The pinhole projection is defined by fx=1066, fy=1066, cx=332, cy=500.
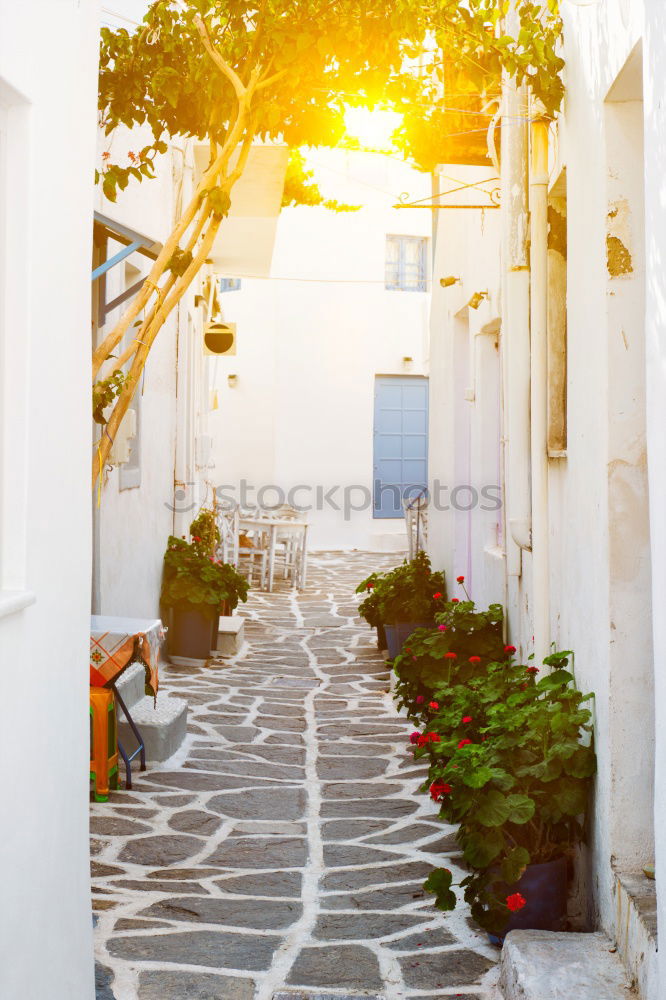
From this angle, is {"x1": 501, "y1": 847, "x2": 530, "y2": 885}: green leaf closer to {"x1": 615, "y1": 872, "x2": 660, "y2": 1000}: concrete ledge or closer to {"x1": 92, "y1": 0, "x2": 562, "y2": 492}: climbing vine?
{"x1": 615, "y1": 872, "x2": 660, "y2": 1000}: concrete ledge

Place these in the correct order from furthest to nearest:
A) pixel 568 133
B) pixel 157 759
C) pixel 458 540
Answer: pixel 458 540, pixel 157 759, pixel 568 133

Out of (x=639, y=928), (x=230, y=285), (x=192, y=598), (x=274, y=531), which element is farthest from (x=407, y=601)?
(x=230, y=285)

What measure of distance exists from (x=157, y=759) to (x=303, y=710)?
190cm

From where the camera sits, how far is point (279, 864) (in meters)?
5.09

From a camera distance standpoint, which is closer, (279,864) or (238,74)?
(279,864)

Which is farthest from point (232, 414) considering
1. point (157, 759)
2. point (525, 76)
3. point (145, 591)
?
point (525, 76)

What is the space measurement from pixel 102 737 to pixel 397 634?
3.97 m

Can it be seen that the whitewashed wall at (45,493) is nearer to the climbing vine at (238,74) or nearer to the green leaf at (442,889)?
the green leaf at (442,889)

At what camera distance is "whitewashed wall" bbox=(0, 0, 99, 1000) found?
9.17 ft

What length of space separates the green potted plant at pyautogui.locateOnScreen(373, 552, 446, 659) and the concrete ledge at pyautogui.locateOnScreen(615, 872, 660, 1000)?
5405 millimetres

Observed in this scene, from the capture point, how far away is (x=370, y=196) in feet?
67.5

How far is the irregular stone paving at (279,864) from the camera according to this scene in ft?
12.8

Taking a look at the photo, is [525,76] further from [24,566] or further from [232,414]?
[232,414]

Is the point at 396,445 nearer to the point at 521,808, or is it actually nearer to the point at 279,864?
the point at 279,864
